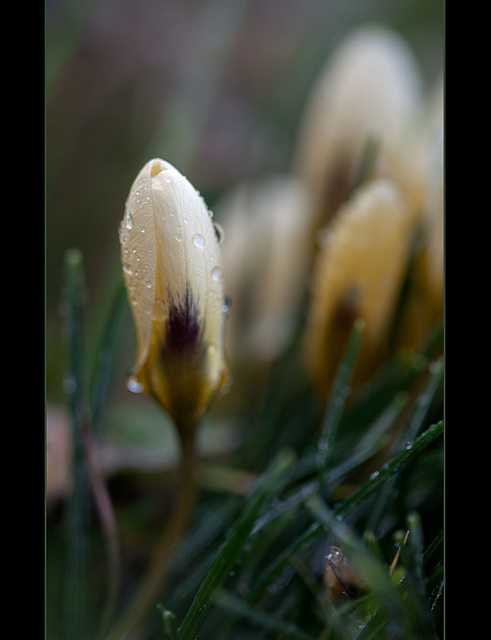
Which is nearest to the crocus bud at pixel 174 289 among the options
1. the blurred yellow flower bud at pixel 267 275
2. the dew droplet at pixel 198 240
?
the dew droplet at pixel 198 240

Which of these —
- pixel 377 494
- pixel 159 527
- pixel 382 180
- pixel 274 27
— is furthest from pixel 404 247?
pixel 274 27

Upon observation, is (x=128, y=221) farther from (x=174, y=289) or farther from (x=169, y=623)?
(x=169, y=623)

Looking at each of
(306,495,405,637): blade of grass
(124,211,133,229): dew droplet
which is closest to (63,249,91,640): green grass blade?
(124,211,133,229): dew droplet

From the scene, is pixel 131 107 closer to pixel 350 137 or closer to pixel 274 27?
pixel 274 27

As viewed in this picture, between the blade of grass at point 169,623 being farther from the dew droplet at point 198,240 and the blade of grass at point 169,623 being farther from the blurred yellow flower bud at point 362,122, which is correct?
the blurred yellow flower bud at point 362,122

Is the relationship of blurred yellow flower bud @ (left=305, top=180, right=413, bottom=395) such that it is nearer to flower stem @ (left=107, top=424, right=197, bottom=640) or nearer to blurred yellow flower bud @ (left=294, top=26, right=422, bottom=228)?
blurred yellow flower bud @ (left=294, top=26, right=422, bottom=228)

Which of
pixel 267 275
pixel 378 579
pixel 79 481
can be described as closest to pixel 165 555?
pixel 79 481
